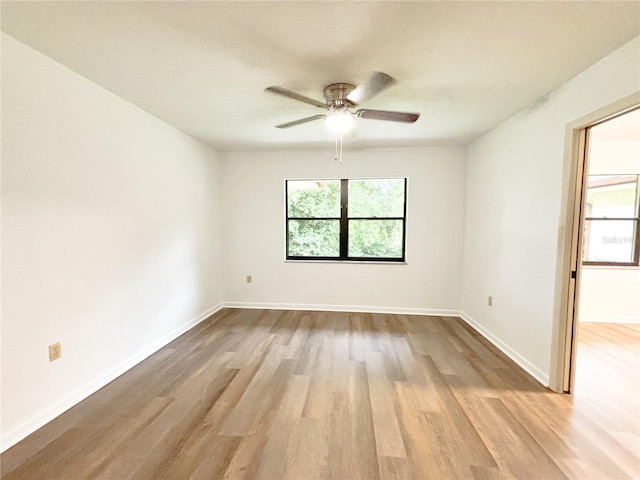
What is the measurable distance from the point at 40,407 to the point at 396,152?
4.30 m

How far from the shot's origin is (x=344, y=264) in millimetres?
4238

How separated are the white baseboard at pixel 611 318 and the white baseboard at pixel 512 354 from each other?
65.3 inches

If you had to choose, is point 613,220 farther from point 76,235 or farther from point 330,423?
point 76,235

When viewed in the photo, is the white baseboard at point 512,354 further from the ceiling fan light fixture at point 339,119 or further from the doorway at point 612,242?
the ceiling fan light fixture at point 339,119

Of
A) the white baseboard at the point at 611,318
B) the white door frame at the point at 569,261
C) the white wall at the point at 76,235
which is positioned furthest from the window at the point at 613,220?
the white wall at the point at 76,235

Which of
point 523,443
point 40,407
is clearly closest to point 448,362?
point 523,443

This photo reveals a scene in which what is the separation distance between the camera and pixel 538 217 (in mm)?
2451

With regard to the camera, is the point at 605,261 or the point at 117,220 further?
the point at 605,261

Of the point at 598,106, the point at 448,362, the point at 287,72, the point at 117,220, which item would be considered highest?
the point at 287,72

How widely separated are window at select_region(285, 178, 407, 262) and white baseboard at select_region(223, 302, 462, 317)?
0.71 m

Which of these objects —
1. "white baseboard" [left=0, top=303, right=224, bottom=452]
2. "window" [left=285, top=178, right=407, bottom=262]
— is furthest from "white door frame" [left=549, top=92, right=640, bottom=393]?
"white baseboard" [left=0, top=303, right=224, bottom=452]

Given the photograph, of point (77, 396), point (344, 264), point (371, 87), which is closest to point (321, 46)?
point (371, 87)

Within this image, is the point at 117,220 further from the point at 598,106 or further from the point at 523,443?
the point at 598,106

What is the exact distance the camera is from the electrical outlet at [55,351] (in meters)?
1.87
